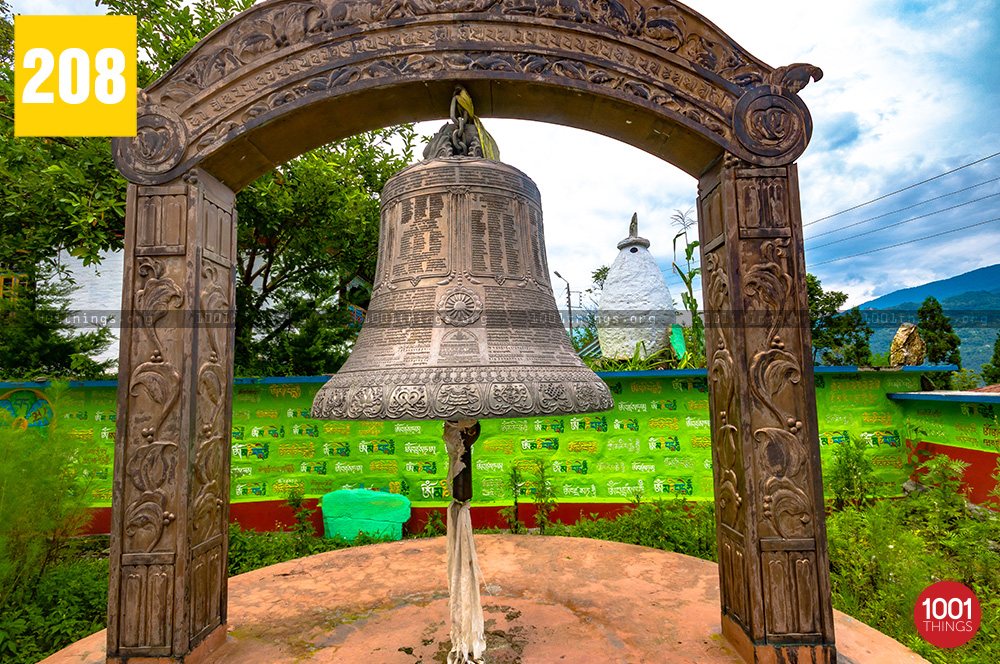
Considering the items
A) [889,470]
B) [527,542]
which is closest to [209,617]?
[527,542]

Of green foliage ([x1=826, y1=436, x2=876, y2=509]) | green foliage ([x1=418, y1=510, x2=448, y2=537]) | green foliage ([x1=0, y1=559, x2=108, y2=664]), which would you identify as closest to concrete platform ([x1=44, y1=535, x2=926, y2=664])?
green foliage ([x1=0, y1=559, x2=108, y2=664])

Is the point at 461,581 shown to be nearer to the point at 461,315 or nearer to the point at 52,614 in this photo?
the point at 461,315

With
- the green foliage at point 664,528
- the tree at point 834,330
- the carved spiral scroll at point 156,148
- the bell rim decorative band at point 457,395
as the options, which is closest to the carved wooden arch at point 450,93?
the carved spiral scroll at point 156,148

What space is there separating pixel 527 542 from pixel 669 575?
122 cm

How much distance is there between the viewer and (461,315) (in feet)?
7.01

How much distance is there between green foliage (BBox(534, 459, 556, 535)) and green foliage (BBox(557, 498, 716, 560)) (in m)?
0.27

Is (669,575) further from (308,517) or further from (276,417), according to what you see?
(276,417)

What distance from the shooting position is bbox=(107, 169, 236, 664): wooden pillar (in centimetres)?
224

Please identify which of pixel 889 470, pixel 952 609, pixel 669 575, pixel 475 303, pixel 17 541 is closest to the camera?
pixel 475 303

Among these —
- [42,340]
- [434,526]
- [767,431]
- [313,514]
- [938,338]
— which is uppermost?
[42,340]

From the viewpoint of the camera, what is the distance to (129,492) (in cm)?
229

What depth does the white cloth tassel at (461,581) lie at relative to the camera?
2.29 metres

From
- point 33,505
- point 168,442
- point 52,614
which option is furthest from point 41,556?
point 168,442

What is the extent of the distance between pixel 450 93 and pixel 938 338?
13479mm
